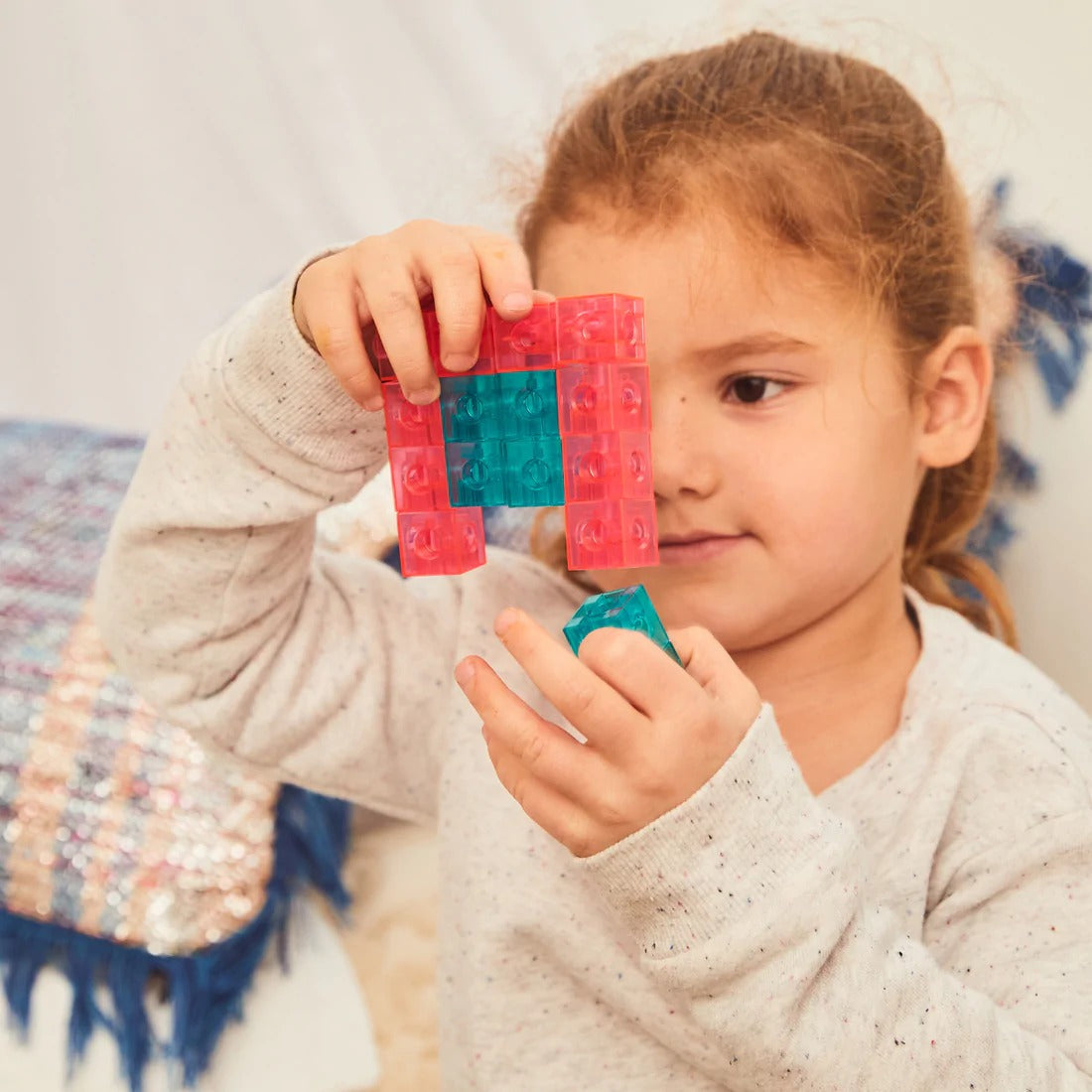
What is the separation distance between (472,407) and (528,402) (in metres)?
0.03

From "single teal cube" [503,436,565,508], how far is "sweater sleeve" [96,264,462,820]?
14 cm

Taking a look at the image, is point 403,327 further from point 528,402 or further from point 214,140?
point 214,140

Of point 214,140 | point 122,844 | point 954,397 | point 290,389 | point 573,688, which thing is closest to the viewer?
point 573,688

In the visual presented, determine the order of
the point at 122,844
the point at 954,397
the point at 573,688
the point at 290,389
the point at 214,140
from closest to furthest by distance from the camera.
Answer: the point at 573,688 → the point at 290,389 → the point at 954,397 → the point at 122,844 → the point at 214,140

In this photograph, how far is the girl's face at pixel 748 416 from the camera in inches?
24.2

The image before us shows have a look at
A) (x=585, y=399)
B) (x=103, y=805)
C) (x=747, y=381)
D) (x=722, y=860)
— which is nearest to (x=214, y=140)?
(x=103, y=805)

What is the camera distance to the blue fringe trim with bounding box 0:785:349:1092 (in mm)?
808

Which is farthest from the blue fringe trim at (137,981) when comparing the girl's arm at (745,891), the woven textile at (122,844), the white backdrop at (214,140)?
the white backdrop at (214,140)

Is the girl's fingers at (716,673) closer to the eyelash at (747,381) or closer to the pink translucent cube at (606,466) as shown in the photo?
the pink translucent cube at (606,466)

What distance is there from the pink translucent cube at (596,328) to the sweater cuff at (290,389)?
156mm

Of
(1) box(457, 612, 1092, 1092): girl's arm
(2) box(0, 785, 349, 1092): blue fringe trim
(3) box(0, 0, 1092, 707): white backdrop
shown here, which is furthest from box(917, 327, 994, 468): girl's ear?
(2) box(0, 785, 349, 1092): blue fringe trim

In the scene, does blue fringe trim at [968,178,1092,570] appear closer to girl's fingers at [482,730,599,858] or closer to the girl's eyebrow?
the girl's eyebrow

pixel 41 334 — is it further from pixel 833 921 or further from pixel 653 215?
pixel 833 921

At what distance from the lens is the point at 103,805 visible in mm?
865
